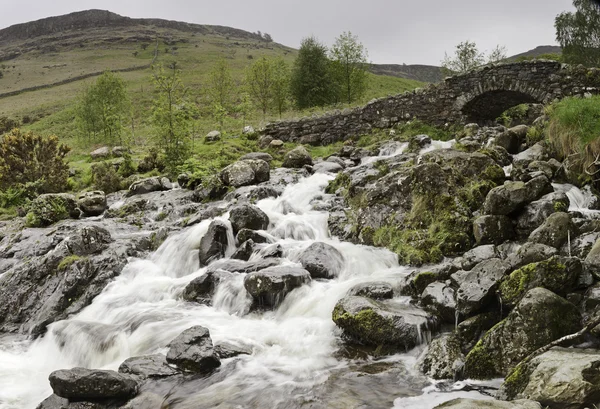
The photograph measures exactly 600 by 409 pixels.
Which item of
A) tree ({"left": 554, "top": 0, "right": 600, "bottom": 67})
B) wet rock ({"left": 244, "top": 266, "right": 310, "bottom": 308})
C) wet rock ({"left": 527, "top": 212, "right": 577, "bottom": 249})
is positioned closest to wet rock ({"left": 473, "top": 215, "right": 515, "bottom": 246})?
wet rock ({"left": 527, "top": 212, "right": 577, "bottom": 249})

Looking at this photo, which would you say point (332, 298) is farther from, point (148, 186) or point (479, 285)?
point (148, 186)

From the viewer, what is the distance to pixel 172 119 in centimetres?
2277

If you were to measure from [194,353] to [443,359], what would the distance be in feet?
12.9

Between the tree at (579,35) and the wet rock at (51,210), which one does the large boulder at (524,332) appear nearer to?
the wet rock at (51,210)

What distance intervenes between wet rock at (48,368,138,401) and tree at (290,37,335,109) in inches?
1334

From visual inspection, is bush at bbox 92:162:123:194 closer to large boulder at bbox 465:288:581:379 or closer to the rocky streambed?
the rocky streambed

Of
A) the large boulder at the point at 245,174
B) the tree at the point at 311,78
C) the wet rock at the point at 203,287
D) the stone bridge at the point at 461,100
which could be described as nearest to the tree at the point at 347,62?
the tree at the point at 311,78

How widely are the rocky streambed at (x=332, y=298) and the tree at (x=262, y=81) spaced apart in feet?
77.9

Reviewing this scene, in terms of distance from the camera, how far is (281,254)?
1091 cm

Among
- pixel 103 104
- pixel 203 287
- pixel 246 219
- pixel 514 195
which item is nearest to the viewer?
pixel 514 195

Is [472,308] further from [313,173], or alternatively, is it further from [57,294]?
[313,173]

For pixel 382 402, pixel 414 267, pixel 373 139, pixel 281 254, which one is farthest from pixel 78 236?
pixel 373 139

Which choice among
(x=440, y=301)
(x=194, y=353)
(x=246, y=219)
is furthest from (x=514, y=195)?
(x=194, y=353)

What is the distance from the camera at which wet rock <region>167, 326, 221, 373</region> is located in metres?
6.91
